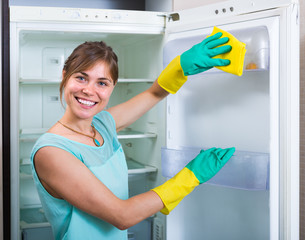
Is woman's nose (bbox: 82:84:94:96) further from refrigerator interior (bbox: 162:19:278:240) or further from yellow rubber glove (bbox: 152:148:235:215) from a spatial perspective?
refrigerator interior (bbox: 162:19:278:240)

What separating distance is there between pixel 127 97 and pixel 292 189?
129 centimetres

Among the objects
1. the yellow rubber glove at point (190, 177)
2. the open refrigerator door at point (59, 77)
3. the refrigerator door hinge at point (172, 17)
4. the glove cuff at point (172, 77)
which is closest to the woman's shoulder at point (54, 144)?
the yellow rubber glove at point (190, 177)

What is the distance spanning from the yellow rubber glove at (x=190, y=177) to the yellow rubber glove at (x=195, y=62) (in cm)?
31

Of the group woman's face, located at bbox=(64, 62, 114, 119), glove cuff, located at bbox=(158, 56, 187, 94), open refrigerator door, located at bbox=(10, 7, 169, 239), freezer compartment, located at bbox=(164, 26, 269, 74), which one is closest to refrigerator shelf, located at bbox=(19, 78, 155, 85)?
open refrigerator door, located at bbox=(10, 7, 169, 239)

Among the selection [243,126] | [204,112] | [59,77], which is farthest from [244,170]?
[59,77]

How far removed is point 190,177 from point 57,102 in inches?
48.1

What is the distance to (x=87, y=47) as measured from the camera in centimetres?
117

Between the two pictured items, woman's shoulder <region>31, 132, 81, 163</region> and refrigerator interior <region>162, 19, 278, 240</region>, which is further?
refrigerator interior <region>162, 19, 278, 240</region>

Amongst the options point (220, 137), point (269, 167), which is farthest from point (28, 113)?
point (269, 167)

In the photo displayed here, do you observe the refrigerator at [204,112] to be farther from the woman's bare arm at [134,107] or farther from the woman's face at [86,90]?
the woman's face at [86,90]

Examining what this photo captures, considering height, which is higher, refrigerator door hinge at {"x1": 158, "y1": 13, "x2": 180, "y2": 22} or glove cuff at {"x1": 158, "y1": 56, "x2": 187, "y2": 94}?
refrigerator door hinge at {"x1": 158, "y1": 13, "x2": 180, "y2": 22}

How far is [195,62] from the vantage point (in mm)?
1305

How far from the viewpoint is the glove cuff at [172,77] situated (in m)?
1.42

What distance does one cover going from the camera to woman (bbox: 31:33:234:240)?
1.05 meters
